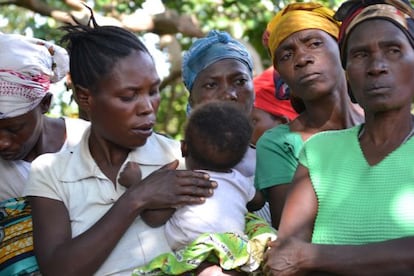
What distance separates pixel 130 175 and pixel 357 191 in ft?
3.55

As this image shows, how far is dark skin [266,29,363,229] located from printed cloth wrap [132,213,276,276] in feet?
2.47

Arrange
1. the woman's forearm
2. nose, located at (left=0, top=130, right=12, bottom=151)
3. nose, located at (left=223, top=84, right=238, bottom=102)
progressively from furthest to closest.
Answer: nose, located at (left=223, top=84, right=238, bottom=102)
nose, located at (left=0, top=130, right=12, bottom=151)
the woman's forearm

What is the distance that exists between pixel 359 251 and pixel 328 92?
1.24 m

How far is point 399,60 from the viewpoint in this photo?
317cm

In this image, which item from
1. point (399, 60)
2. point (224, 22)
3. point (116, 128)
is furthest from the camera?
point (224, 22)

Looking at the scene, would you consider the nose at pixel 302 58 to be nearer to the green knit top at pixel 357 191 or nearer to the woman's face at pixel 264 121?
the green knit top at pixel 357 191

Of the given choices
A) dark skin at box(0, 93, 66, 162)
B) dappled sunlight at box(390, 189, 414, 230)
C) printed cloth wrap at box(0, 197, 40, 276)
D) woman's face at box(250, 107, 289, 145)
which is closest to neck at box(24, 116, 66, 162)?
dark skin at box(0, 93, 66, 162)

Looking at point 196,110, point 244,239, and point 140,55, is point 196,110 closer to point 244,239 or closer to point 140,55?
point 140,55

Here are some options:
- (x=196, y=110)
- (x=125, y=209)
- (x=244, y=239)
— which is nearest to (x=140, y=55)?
(x=196, y=110)

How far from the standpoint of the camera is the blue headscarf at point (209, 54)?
4551mm

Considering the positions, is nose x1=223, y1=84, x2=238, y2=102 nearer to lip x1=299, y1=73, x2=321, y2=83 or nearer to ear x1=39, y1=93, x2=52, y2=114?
lip x1=299, y1=73, x2=321, y2=83

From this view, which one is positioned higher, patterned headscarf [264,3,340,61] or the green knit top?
patterned headscarf [264,3,340,61]

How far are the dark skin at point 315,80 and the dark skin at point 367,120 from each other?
2.24 ft

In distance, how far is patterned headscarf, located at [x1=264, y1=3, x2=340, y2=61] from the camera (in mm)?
4094
